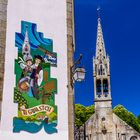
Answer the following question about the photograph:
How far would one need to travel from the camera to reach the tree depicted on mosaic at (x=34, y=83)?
14234 millimetres

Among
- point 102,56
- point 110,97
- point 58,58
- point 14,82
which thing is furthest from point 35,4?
point 102,56

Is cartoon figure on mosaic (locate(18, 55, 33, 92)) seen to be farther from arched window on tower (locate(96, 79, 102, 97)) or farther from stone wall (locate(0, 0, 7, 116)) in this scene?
arched window on tower (locate(96, 79, 102, 97))

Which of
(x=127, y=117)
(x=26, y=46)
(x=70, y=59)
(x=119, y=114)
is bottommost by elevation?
(x=70, y=59)

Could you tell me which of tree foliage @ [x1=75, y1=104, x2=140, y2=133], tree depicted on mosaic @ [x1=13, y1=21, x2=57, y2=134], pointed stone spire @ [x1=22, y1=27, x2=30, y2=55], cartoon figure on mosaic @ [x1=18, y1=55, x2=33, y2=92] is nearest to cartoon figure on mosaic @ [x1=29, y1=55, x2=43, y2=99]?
tree depicted on mosaic @ [x1=13, y1=21, x2=57, y2=134]

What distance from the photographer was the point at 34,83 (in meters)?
14.9

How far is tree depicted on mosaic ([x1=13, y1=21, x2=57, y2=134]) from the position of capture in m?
14.2

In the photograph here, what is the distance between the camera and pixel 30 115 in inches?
563

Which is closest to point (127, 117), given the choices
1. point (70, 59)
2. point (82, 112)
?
point (82, 112)

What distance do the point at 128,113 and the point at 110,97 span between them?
12421 mm

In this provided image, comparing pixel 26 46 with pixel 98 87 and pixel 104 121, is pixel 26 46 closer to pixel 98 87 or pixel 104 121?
pixel 104 121

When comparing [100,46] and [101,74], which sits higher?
[100,46]

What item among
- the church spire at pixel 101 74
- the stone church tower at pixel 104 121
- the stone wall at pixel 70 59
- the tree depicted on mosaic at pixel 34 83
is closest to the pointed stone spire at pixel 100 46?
the church spire at pixel 101 74

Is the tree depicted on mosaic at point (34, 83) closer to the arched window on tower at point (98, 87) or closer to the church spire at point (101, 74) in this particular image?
the church spire at point (101, 74)

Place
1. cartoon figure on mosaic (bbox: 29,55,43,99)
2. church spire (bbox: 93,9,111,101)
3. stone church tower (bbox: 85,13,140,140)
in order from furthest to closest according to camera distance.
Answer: church spire (bbox: 93,9,111,101)
stone church tower (bbox: 85,13,140,140)
cartoon figure on mosaic (bbox: 29,55,43,99)
